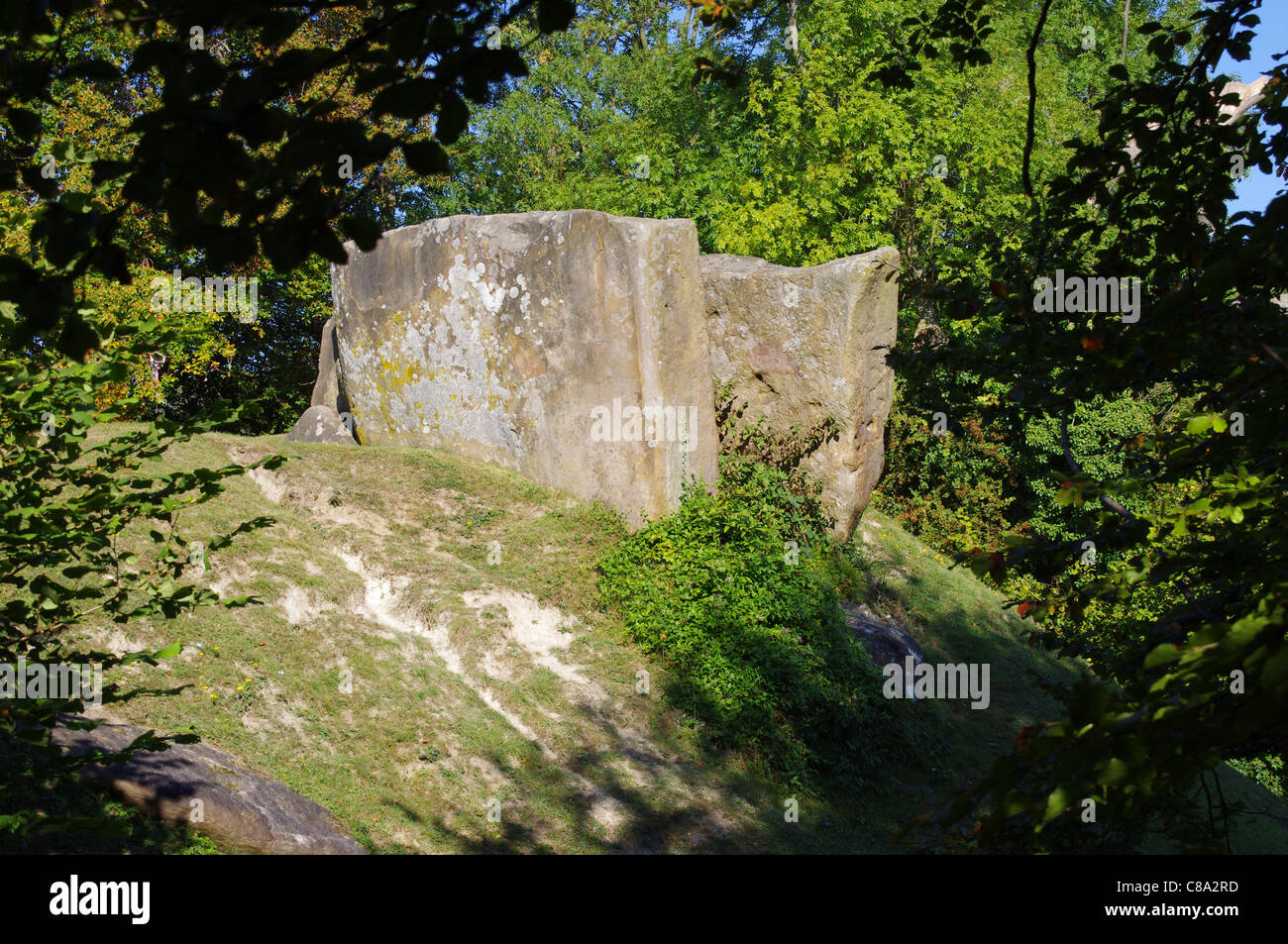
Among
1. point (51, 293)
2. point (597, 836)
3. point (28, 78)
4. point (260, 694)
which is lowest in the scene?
point (597, 836)

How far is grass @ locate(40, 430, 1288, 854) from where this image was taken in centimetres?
738

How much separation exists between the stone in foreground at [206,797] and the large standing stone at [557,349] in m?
5.37

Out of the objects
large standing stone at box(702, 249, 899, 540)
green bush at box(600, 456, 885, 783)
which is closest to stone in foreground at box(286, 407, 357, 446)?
green bush at box(600, 456, 885, 783)

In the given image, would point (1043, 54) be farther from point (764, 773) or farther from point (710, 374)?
point (764, 773)

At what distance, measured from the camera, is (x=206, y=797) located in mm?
5773

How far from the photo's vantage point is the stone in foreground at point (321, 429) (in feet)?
42.9

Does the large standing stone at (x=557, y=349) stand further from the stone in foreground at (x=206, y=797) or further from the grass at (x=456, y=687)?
the stone in foreground at (x=206, y=797)

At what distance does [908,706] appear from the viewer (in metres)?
10.5

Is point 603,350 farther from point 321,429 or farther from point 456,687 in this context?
point 321,429

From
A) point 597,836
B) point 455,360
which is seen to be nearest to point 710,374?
point 455,360

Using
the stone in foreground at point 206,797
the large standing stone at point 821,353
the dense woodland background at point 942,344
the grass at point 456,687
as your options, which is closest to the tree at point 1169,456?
the dense woodland background at point 942,344

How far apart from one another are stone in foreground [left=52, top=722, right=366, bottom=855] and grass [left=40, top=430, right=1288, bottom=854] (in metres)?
0.62

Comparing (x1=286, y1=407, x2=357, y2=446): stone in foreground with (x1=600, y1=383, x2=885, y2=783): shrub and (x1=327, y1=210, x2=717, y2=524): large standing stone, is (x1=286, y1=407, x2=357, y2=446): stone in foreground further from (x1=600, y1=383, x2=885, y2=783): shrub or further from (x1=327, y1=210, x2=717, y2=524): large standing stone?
(x1=600, y1=383, x2=885, y2=783): shrub
